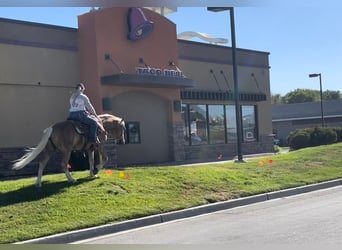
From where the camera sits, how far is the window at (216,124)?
28.2 metres

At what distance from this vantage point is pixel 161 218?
10.6m

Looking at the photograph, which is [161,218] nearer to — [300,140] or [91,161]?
[91,161]

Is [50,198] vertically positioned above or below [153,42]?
below

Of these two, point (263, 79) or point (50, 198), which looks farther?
point (263, 79)

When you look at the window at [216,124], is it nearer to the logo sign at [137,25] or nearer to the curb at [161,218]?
the logo sign at [137,25]

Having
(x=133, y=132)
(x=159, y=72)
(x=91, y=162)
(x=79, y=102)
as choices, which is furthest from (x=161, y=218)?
(x=159, y=72)

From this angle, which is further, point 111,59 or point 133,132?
point 133,132

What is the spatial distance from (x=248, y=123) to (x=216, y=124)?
321 centimetres

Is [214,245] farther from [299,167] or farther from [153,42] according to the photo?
[153,42]

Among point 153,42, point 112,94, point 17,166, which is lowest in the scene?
point 17,166

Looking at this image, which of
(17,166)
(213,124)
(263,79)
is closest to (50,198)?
(17,166)

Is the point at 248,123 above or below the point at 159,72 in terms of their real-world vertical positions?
below

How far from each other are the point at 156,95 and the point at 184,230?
15.3 metres

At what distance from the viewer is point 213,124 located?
93.2 ft
